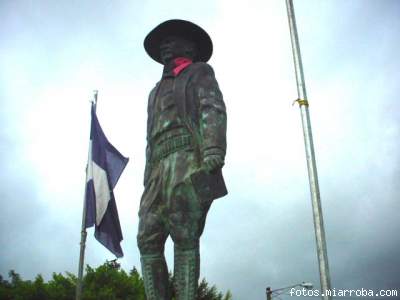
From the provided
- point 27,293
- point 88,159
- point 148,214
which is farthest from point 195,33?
point 27,293

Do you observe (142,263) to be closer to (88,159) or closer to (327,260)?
(327,260)

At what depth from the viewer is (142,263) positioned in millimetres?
5000

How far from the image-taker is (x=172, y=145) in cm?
518

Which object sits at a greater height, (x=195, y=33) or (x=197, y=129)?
(x=195, y=33)

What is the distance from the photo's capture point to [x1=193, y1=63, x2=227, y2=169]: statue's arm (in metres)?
4.78

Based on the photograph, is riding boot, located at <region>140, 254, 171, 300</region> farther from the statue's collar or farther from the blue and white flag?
the blue and white flag

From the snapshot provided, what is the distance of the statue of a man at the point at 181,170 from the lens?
482cm

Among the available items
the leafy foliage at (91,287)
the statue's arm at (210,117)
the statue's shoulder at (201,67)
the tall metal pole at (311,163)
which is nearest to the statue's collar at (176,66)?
the statue's shoulder at (201,67)

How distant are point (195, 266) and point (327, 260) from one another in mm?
2186

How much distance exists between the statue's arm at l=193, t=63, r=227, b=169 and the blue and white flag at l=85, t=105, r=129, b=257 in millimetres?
4521

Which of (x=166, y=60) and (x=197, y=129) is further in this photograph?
(x=166, y=60)

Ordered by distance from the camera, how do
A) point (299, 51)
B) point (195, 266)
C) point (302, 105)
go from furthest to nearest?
point (299, 51) → point (302, 105) → point (195, 266)

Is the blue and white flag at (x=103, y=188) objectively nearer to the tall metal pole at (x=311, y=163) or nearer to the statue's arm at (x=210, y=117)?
the tall metal pole at (x=311, y=163)

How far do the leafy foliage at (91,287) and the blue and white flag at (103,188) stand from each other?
12403 millimetres
